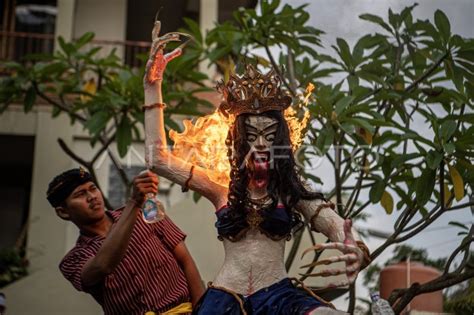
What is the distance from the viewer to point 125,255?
381 centimetres

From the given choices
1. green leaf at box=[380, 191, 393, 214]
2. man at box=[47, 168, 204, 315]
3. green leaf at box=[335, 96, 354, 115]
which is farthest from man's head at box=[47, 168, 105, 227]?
green leaf at box=[380, 191, 393, 214]

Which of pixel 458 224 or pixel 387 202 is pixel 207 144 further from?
pixel 458 224

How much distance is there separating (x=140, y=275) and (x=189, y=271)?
246 mm

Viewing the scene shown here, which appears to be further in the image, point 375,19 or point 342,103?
point 375,19

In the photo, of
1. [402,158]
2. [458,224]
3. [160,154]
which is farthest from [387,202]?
[160,154]

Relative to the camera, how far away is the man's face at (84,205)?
13.0 ft

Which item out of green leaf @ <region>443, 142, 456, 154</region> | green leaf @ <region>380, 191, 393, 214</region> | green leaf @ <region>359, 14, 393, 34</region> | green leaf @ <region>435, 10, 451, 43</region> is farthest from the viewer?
green leaf @ <region>359, 14, 393, 34</region>

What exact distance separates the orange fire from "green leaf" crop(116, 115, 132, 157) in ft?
6.26

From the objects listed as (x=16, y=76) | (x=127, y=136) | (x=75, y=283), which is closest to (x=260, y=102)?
(x=75, y=283)

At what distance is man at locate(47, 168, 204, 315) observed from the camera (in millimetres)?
3633

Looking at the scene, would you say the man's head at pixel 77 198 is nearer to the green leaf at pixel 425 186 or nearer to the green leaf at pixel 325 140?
the green leaf at pixel 325 140

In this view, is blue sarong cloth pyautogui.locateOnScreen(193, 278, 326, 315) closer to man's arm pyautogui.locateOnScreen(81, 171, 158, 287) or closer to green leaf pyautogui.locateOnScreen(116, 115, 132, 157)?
man's arm pyautogui.locateOnScreen(81, 171, 158, 287)

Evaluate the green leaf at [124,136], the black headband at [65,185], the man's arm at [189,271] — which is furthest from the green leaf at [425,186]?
the green leaf at [124,136]

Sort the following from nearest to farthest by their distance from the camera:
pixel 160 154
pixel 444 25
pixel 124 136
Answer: pixel 160 154 < pixel 444 25 < pixel 124 136
